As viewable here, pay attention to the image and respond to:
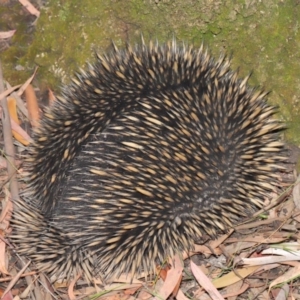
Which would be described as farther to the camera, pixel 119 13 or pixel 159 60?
pixel 119 13

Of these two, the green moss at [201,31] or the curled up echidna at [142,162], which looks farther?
the green moss at [201,31]

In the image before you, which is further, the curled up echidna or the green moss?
the green moss

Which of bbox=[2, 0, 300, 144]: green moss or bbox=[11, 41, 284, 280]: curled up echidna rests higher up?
bbox=[2, 0, 300, 144]: green moss

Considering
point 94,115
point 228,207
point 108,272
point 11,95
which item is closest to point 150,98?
point 94,115

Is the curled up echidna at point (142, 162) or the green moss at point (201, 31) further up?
the green moss at point (201, 31)

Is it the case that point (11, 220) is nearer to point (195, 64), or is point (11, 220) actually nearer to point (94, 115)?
point (94, 115)

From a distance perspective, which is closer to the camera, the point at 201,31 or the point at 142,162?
the point at 142,162

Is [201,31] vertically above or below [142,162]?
above

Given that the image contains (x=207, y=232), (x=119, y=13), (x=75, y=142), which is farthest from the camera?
(x=119, y=13)
